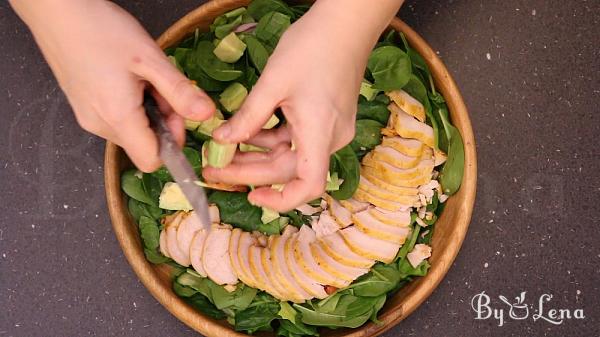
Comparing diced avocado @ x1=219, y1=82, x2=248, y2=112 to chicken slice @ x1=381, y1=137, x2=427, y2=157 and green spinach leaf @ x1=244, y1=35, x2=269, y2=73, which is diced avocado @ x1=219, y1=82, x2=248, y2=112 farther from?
chicken slice @ x1=381, y1=137, x2=427, y2=157

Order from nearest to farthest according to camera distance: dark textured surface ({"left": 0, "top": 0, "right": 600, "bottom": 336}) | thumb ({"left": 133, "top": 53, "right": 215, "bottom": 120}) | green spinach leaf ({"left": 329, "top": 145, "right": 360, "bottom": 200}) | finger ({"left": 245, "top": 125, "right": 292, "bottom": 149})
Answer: thumb ({"left": 133, "top": 53, "right": 215, "bottom": 120}), finger ({"left": 245, "top": 125, "right": 292, "bottom": 149}), green spinach leaf ({"left": 329, "top": 145, "right": 360, "bottom": 200}), dark textured surface ({"left": 0, "top": 0, "right": 600, "bottom": 336})

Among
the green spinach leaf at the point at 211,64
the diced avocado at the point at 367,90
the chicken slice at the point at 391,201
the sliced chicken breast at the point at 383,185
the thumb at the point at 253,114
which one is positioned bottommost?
the chicken slice at the point at 391,201

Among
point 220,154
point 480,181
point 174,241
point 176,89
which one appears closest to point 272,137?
point 220,154

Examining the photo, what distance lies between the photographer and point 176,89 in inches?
28.3

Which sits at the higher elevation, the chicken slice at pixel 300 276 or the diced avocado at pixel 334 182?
the diced avocado at pixel 334 182

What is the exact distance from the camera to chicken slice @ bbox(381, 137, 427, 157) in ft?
3.29

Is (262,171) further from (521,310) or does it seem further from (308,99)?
(521,310)

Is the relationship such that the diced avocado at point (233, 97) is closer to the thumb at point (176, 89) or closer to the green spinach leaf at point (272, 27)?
the green spinach leaf at point (272, 27)

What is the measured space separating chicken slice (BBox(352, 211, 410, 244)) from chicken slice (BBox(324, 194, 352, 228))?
0.01 meters

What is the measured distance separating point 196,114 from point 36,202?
1.84 feet

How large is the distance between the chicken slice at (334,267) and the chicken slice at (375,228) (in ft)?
→ 0.19

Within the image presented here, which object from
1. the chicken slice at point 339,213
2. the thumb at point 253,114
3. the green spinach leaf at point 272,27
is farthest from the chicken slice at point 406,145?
the thumb at point 253,114

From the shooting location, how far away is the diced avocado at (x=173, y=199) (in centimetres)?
102

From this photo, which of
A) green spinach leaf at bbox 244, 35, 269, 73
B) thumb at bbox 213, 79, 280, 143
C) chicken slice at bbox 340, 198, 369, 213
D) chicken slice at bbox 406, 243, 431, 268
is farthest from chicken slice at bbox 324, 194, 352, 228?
thumb at bbox 213, 79, 280, 143
